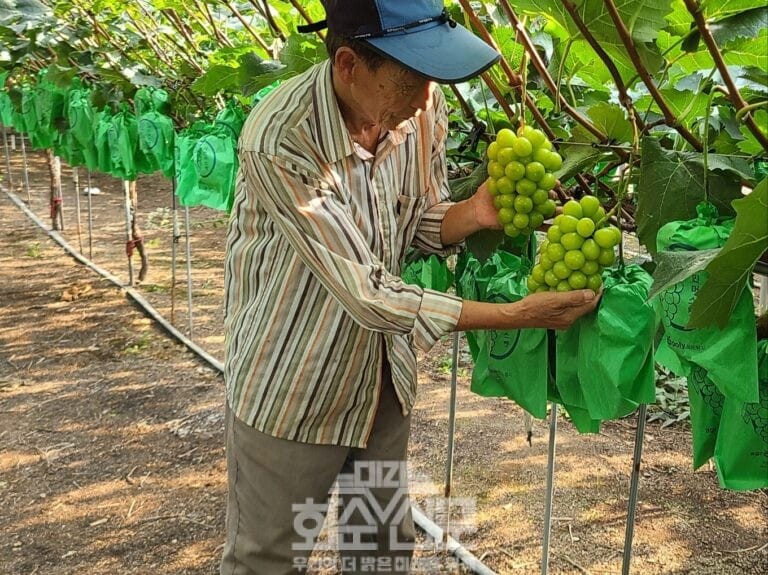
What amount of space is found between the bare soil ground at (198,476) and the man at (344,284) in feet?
3.55

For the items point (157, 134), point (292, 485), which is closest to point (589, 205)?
point (292, 485)

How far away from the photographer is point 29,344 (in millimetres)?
4945

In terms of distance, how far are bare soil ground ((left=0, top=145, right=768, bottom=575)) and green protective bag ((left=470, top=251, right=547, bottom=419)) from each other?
1.25 metres

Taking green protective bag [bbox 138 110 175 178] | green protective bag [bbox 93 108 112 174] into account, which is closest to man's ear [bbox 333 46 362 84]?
green protective bag [bbox 138 110 175 178]

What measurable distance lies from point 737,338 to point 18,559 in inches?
107

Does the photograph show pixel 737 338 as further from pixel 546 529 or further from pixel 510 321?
pixel 546 529

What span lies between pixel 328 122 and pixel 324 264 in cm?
28

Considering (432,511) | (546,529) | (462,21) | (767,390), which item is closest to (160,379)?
(432,511)

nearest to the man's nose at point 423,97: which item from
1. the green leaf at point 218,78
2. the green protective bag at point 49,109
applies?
the green leaf at point 218,78

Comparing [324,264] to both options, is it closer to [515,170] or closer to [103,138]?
[515,170]

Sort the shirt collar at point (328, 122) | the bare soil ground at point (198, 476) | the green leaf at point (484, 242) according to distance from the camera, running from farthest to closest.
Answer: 1. the bare soil ground at point (198, 476)
2. the green leaf at point (484, 242)
3. the shirt collar at point (328, 122)

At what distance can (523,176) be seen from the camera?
1.29 metres

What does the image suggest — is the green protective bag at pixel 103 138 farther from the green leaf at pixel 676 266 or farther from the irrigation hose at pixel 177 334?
the green leaf at pixel 676 266

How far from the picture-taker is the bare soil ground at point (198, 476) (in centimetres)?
276
